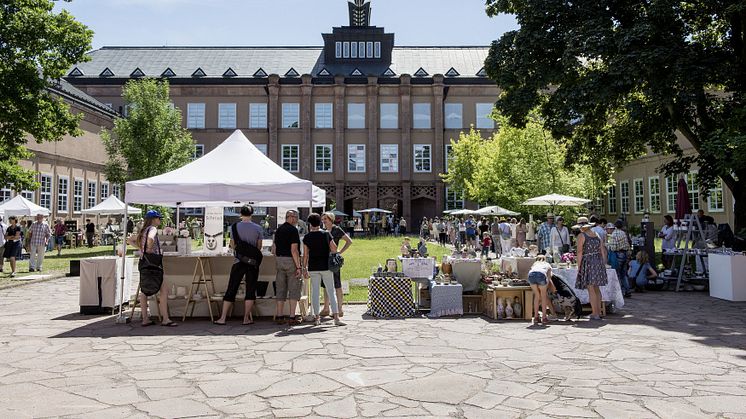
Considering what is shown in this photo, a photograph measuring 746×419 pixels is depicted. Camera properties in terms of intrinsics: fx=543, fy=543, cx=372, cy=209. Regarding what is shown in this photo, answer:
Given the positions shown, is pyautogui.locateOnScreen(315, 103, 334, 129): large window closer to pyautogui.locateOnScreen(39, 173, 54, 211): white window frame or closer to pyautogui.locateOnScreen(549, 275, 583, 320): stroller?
pyautogui.locateOnScreen(39, 173, 54, 211): white window frame

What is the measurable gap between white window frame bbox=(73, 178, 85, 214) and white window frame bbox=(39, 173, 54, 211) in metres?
2.42

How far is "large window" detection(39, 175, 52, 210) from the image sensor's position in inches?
1212

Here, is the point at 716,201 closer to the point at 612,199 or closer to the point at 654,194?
the point at 654,194

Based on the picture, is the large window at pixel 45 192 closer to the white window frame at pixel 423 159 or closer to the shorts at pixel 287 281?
the white window frame at pixel 423 159

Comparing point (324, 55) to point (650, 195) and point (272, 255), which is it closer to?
point (650, 195)

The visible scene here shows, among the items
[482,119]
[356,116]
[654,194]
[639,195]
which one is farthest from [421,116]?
[654,194]

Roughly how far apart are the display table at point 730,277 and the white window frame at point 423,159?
33842 mm

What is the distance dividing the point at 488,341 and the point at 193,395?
4230 millimetres

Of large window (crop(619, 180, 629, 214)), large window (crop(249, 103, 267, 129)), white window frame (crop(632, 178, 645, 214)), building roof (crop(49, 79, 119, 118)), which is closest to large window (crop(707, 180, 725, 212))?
white window frame (crop(632, 178, 645, 214))

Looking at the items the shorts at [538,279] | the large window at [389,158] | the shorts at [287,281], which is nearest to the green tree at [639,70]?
the shorts at [538,279]

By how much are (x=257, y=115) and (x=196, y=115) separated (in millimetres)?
5091

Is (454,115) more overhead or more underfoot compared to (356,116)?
more overhead

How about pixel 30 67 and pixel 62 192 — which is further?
pixel 62 192

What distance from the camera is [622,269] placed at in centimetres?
1266
